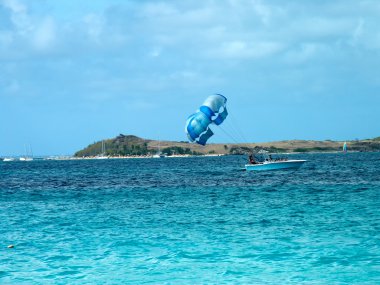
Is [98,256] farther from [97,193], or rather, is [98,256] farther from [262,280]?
[97,193]

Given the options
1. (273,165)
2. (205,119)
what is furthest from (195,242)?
(273,165)

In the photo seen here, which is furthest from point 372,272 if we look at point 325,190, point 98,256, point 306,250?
point 325,190

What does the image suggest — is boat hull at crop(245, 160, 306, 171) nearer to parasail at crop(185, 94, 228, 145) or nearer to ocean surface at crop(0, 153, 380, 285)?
parasail at crop(185, 94, 228, 145)

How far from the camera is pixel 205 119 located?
183 feet

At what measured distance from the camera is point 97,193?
5066 centimetres

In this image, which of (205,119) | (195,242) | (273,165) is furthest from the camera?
(273,165)

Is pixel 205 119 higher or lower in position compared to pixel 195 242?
higher

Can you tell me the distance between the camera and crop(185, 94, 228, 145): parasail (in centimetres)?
5569

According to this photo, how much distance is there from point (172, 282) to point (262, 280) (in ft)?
8.47

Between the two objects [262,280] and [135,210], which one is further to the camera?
[135,210]

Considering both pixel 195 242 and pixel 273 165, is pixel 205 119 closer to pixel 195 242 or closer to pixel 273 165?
pixel 273 165

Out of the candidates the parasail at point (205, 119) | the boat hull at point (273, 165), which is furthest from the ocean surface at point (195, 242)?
the boat hull at point (273, 165)

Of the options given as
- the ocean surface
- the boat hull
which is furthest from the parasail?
the boat hull

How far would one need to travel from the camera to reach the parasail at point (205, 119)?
55.7m
